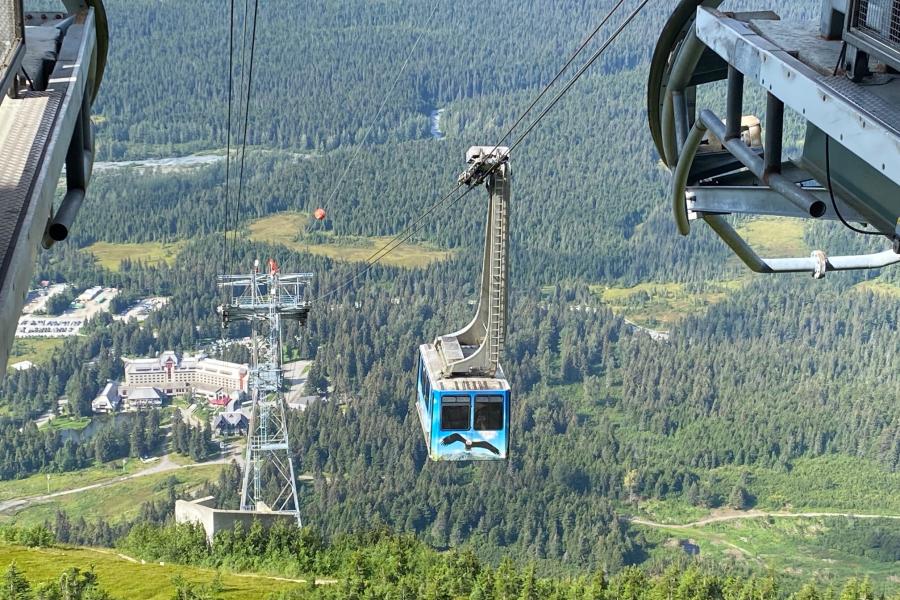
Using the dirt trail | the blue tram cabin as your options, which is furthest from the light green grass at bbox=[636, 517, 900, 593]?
the blue tram cabin

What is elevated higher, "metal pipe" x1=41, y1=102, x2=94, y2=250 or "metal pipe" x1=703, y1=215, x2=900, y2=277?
"metal pipe" x1=41, y1=102, x2=94, y2=250

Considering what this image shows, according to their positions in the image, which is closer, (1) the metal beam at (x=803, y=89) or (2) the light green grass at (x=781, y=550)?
(1) the metal beam at (x=803, y=89)

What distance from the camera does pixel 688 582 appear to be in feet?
83.0

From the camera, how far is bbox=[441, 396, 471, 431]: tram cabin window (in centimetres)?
1767

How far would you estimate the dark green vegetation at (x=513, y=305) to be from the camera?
7319 centimetres

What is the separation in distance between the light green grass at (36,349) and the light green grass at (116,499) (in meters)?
24.8

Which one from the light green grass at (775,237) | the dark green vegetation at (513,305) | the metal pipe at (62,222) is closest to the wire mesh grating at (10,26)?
the metal pipe at (62,222)

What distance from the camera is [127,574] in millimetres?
25000

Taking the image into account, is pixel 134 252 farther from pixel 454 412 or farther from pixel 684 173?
pixel 684 173

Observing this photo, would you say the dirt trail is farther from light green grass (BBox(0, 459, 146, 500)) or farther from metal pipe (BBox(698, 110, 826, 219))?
metal pipe (BBox(698, 110, 826, 219))

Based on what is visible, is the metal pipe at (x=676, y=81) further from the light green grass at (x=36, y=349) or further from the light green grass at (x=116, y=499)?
the light green grass at (x=36, y=349)

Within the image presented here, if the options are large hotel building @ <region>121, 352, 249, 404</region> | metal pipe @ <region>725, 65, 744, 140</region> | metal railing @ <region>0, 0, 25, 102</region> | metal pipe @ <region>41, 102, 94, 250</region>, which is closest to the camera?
metal railing @ <region>0, 0, 25, 102</region>

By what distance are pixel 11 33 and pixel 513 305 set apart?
335 feet

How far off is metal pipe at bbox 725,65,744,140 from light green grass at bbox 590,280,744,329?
3854 inches
